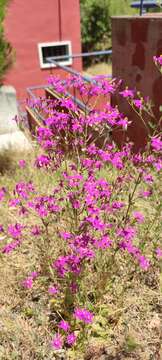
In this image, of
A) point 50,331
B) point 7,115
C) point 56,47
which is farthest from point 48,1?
point 50,331

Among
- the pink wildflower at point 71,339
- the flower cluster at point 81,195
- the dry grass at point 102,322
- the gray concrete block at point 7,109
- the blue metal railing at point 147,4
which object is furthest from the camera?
the gray concrete block at point 7,109

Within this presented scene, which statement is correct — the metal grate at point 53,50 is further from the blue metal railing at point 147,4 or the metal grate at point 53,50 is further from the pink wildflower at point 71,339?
the pink wildflower at point 71,339

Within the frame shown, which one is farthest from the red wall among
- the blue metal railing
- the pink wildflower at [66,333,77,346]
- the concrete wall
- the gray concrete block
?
the pink wildflower at [66,333,77,346]

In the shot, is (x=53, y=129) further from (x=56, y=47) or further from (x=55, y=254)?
(x=56, y=47)

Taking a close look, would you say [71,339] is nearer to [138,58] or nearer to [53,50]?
[138,58]

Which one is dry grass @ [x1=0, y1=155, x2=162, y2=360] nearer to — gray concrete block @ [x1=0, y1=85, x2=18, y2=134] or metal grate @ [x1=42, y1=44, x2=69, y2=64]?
gray concrete block @ [x1=0, y1=85, x2=18, y2=134]

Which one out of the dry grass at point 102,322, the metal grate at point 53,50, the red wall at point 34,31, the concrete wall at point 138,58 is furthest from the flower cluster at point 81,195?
the metal grate at point 53,50
